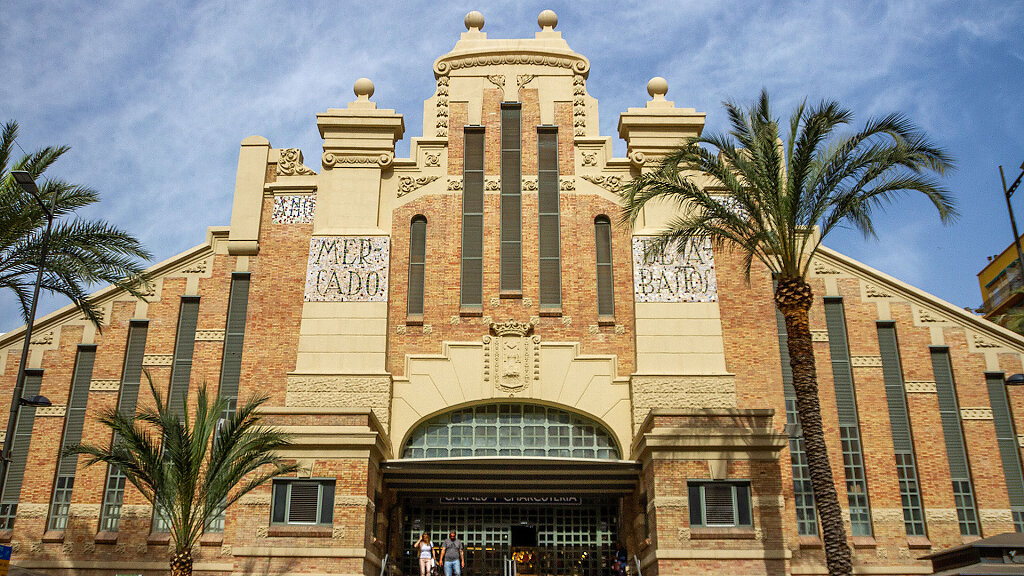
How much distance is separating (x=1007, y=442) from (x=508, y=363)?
1304 cm

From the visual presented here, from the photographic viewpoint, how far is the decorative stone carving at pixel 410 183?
26391 millimetres

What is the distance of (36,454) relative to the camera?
24.2 meters

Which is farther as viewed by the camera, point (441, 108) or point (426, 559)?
point (441, 108)

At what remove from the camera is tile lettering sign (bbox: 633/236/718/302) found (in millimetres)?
24719

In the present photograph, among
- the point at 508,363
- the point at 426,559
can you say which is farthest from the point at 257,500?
the point at 508,363

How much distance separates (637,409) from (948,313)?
30.0ft

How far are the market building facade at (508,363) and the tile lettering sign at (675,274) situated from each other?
63 millimetres

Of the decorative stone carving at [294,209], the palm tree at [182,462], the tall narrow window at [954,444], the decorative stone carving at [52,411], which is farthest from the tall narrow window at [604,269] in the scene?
the decorative stone carving at [52,411]

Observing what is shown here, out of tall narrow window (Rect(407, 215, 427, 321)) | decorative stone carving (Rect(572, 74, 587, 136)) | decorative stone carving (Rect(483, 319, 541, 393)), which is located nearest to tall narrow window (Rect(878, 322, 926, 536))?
decorative stone carving (Rect(483, 319, 541, 393))

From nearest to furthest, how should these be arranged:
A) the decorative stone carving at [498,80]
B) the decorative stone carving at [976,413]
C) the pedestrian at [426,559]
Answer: the pedestrian at [426,559], the decorative stone carving at [976,413], the decorative stone carving at [498,80]

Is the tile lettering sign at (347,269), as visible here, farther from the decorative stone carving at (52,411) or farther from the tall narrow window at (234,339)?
the decorative stone carving at (52,411)

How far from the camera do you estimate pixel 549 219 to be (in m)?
26.1

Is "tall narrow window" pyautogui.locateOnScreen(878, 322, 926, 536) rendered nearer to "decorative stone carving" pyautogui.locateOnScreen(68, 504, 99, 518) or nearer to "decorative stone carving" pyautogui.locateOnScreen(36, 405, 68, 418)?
"decorative stone carving" pyautogui.locateOnScreen(68, 504, 99, 518)

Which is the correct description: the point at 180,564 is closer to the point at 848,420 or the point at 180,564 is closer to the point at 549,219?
the point at 549,219
